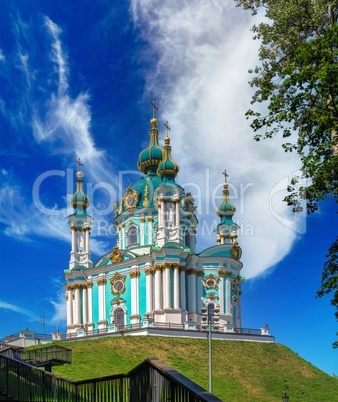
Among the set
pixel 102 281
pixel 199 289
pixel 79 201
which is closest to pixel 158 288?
pixel 199 289

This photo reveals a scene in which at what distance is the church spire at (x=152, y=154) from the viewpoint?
61125mm

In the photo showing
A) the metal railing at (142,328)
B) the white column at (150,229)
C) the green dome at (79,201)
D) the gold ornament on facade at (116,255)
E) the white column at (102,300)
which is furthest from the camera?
the green dome at (79,201)

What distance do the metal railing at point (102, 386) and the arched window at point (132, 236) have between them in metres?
45.4

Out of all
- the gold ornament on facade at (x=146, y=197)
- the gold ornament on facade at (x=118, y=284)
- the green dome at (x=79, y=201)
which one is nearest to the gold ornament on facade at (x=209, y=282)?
the gold ornament on facade at (x=118, y=284)

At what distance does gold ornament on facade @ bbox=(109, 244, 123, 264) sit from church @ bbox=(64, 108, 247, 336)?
94 millimetres

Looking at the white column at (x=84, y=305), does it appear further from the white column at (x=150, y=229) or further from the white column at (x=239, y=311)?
the white column at (x=239, y=311)

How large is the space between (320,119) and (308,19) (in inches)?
229

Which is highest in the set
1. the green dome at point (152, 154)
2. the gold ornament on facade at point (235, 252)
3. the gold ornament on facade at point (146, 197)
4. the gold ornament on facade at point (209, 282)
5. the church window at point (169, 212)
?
the green dome at point (152, 154)

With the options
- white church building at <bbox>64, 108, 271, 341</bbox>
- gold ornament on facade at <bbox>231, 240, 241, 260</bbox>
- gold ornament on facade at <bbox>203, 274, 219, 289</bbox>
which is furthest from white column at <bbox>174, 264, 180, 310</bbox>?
gold ornament on facade at <bbox>231, 240, 241, 260</bbox>

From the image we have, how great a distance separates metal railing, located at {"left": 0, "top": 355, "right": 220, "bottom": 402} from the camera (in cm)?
852

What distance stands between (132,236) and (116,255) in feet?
12.3

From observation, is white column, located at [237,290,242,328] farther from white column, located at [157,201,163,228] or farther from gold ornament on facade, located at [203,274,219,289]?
white column, located at [157,201,163,228]

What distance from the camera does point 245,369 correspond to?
38.5 m

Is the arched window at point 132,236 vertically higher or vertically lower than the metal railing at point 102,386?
higher
